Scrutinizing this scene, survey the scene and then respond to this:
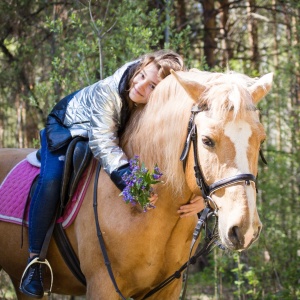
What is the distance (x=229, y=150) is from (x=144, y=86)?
3.26ft

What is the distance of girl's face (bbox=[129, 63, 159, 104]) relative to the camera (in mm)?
3951

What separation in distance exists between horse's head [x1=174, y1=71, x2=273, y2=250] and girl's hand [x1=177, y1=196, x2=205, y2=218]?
326 mm

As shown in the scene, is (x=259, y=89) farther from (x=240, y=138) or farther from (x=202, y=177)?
(x=202, y=177)

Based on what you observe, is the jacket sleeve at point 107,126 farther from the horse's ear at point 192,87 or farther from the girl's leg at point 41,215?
the horse's ear at point 192,87

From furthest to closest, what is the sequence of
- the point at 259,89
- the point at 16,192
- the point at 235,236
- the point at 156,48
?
1. the point at 156,48
2. the point at 16,192
3. the point at 259,89
4. the point at 235,236

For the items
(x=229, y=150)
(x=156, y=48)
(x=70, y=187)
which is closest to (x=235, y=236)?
(x=229, y=150)

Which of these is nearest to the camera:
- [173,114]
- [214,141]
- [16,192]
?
[214,141]

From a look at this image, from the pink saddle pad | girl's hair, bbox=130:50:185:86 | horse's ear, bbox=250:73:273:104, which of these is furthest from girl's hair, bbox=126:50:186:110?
the pink saddle pad

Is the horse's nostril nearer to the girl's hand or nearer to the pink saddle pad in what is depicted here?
the girl's hand

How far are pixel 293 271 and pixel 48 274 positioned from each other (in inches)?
145

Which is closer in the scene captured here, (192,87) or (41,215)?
(192,87)

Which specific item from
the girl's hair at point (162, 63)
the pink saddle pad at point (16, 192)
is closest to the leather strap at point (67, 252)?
the pink saddle pad at point (16, 192)

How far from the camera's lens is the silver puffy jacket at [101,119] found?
3.79m

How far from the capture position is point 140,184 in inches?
140
